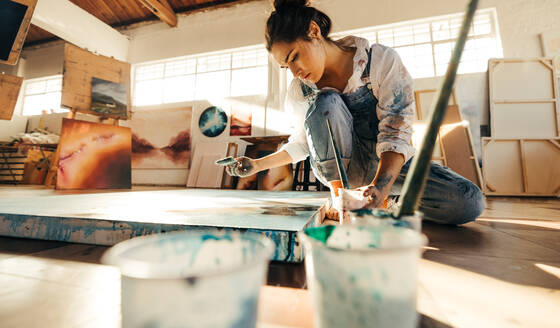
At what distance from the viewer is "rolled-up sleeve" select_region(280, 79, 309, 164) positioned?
142cm

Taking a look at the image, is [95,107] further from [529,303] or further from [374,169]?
[529,303]

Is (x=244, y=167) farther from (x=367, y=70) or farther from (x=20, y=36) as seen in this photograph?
(x=20, y=36)

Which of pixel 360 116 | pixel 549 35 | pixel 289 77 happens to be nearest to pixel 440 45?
pixel 549 35

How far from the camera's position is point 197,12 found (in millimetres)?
4891

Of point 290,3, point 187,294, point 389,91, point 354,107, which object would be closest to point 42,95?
point 290,3

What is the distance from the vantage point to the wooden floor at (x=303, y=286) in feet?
1.26

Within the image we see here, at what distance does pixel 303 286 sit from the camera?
0.53m

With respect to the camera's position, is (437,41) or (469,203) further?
(437,41)

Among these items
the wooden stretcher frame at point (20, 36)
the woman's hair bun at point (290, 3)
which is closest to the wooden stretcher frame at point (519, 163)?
the woman's hair bun at point (290, 3)

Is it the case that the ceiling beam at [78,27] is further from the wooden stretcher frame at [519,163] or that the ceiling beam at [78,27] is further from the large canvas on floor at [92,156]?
the wooden stretcher frame at [519,163]

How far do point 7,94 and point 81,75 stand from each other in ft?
2.24

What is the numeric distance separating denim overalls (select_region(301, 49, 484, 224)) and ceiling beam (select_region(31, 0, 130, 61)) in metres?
4.98

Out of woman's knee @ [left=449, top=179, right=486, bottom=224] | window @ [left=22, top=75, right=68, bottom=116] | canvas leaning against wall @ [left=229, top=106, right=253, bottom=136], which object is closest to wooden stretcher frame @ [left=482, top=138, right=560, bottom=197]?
woman's knee @ [left=449, top=179, right=486, bottom=224]

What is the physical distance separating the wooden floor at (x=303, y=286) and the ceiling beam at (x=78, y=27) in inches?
194
